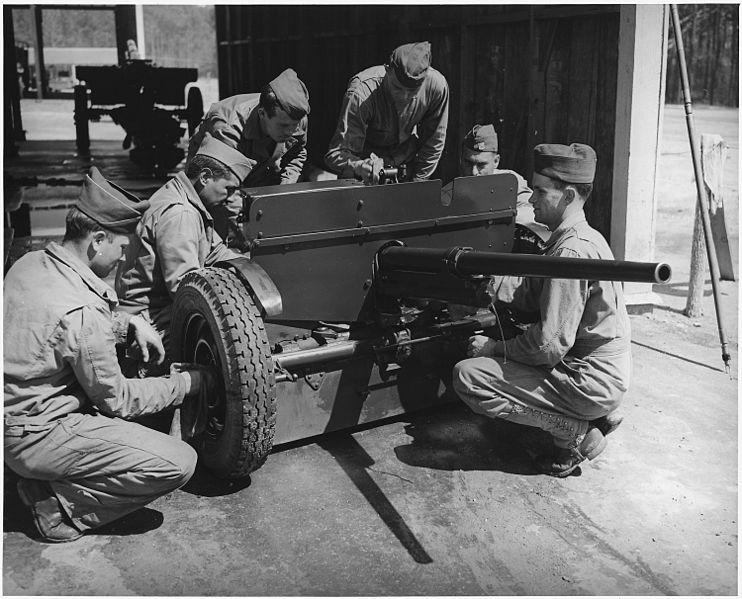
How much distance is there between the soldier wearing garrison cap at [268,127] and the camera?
532 centimetres

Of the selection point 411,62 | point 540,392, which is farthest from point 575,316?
point 411,62

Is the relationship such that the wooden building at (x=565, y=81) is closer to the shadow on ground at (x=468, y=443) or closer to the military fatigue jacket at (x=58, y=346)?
the shadow on ground at (x=468, y=443)

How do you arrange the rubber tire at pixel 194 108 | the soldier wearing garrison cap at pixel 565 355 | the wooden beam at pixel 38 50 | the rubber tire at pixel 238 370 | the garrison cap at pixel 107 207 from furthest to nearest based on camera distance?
1. the wooden beam at pixel 38 50
2. the rubber tire at pixel 194 108
3. the soldier wearing garrison cap at pixel 565 355
4. the rubber tire at pixel 238 370
5. the garrison cap at pixel 107 207

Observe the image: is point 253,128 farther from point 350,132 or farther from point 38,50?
point 38,50

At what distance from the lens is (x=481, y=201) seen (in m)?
4.52

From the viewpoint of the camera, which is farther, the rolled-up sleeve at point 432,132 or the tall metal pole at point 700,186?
the rolled-up sleeve at point 432,132

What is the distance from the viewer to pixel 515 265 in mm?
3434

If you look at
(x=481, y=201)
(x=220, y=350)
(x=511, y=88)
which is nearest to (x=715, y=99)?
(x=511, y=88)

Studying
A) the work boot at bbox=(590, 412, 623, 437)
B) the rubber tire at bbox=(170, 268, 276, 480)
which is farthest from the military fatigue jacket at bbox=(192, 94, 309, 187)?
the work boot at bbox=(590, 412, 623, 437)

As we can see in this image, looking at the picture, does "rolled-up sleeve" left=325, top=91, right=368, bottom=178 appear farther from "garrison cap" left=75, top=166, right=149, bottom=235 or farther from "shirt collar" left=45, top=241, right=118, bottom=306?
"shirt collar" left=45, top=241, right=118, bottom=306

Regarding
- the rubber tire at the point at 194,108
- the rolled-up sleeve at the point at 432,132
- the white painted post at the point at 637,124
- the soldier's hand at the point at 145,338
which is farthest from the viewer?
the rubber tire at the point at 194,108

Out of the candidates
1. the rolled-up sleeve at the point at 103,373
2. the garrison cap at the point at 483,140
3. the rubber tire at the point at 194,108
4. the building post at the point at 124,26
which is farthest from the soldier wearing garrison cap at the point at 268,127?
the building post at the point at 124,26

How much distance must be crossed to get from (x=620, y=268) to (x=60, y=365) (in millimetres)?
2029

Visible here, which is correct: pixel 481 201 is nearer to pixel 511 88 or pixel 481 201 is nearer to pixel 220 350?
pixel 220 350
